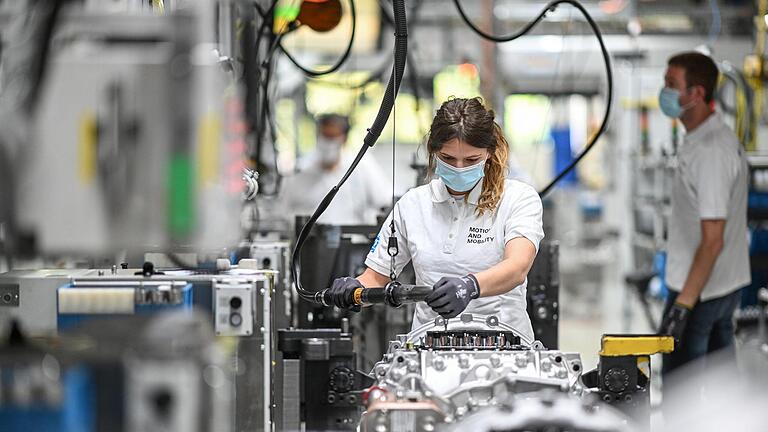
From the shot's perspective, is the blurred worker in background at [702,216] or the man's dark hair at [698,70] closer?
the blurred worker in background at [702,216]

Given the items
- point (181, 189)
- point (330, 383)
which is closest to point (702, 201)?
point (330, 383)

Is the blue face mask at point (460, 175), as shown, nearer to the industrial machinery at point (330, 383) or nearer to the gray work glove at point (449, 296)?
the gray work glove at point (449, 296)

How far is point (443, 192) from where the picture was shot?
11.7ft

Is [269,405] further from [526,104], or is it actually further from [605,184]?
[526,104]

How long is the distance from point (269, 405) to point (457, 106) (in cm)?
107

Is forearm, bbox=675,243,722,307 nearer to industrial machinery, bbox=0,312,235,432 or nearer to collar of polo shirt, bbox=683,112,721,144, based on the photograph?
collar of polo shirt, bbox=683,112,721,144

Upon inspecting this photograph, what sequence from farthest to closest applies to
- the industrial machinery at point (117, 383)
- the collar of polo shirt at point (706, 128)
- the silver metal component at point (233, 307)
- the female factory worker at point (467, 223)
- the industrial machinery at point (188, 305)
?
the collar of polo shirt at point (706, 128)
the female factory worker at point (467, 223)
the silver metal component at point (233, 307)
the industrial machinery at point (188, 305)
the industrial machinery at point (117, 383)

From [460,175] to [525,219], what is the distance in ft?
0.83

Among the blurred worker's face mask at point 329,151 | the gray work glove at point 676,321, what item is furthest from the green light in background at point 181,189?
the blurred worker's face mask at point 329,151

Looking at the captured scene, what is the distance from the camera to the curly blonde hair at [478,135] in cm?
336

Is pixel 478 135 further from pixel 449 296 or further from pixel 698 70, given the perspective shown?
pixel 698 70

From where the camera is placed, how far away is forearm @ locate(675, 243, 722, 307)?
4613 mm

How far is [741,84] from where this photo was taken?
6.87m

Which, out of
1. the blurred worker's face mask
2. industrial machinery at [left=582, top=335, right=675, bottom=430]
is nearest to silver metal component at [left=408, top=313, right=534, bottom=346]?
industrial machinery at [left=582, top=335, right=675, bottom=430]
